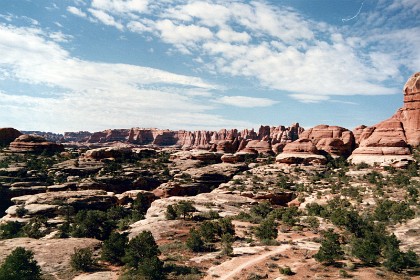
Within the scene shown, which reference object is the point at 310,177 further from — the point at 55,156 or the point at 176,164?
the point at 55,156

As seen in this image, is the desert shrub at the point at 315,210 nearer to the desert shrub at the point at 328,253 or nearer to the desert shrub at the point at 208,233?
the desert shrub at the point at 208,233

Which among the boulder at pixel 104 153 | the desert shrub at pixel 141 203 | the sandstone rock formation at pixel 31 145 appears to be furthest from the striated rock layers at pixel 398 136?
the sandstone rock formation at pixel 31 145

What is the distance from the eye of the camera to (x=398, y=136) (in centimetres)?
7838

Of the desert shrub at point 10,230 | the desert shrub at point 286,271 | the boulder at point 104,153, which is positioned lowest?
the desert shrub at point 10,230

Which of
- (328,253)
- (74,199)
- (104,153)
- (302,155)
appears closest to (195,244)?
(328,253)

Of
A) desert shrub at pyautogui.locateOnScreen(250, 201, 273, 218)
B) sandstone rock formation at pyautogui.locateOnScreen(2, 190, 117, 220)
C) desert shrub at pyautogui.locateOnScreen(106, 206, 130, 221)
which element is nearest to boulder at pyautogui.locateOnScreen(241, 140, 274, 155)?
desert shrub at pyautogui.locateOnScreen(250, 201, 273, 218)

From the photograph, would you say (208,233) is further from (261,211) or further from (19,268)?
(19,268)

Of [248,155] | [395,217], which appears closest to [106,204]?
[395,217]

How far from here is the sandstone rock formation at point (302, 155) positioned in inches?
3351

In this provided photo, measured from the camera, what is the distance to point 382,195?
53312 mm

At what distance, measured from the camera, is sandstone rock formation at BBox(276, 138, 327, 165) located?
85125 mm

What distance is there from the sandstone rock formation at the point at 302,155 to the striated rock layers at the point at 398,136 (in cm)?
935

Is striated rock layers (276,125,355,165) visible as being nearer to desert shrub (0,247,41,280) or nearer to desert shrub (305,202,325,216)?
desert shrub (305,202,325,216)

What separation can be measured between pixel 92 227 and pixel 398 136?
76.7 metres
